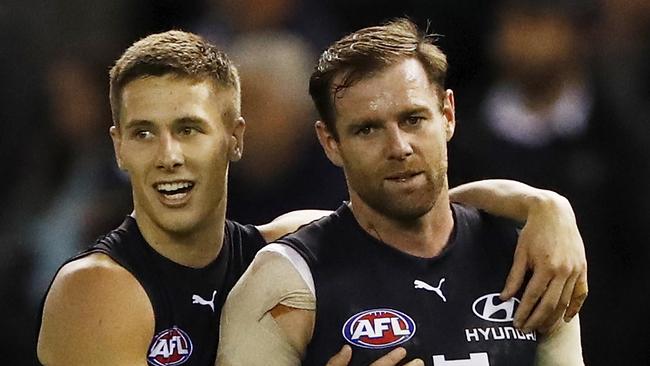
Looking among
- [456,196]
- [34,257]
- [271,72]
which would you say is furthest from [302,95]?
[456,196]

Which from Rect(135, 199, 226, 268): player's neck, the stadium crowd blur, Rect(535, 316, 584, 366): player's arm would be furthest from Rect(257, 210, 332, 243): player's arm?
the stadium crowd blur

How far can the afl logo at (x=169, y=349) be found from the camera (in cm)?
332

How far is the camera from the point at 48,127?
Answer: 571 centimetres

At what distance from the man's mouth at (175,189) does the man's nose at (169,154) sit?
58 millimetres

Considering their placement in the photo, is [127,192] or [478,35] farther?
[478,35]

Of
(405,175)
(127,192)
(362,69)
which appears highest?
(362,69)

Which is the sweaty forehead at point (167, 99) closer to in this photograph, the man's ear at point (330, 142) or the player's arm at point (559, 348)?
the man's ear at point (330, 142)

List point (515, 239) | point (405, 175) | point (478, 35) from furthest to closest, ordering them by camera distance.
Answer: point (478, 35), point (515, 239), point (405, 175)

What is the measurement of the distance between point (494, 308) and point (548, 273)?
0.17 m

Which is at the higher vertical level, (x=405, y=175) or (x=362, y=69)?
(x=362, y=69)

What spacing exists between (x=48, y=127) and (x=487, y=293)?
2972mm

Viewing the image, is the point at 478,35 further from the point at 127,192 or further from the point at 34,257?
the point at 34,257

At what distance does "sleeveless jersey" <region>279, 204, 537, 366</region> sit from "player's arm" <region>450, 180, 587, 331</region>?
0.19 ft

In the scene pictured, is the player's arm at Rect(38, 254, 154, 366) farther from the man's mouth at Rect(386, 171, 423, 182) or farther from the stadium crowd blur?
the stadium crowd blur
